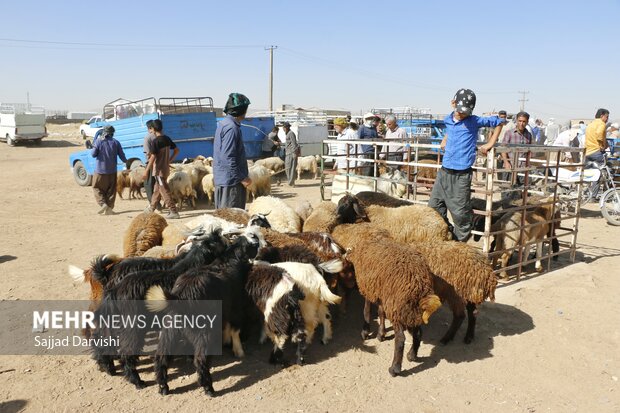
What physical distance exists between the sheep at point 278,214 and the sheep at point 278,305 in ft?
7.80

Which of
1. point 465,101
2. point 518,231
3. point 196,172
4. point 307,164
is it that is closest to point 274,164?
point 307,164

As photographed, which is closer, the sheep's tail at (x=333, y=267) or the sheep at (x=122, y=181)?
the sheep's tail at (x=333, y=267)

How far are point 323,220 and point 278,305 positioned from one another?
2.53 m

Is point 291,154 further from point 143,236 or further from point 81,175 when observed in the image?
point 143,236

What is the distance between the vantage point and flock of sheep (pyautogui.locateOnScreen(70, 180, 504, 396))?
3785 mm

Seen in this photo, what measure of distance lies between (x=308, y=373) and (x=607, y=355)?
296 cm

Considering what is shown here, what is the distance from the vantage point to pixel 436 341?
4828 millimetres

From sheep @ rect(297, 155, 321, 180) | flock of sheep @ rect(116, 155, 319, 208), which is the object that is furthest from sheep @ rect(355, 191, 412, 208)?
sheep @ rect(297, 155, 321, 180)

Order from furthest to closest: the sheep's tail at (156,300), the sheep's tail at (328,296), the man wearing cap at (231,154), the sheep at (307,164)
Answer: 1. the sheep at (307,164)
2. the man wearing cap at (231,154)
3. the sheep's tail at (328,296)
4. the sheep's tail at (156,300)

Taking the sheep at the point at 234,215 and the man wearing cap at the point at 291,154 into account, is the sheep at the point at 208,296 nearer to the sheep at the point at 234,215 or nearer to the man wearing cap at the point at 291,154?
the sheep at the point at 234,215

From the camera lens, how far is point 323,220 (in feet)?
21.4

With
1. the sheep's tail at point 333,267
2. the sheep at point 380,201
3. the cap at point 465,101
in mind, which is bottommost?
the sheep's tail at point 333,267

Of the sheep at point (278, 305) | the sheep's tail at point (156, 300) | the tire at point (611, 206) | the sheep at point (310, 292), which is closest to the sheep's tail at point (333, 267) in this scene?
the sheep at point (310, 292)

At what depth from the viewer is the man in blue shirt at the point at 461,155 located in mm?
5637
